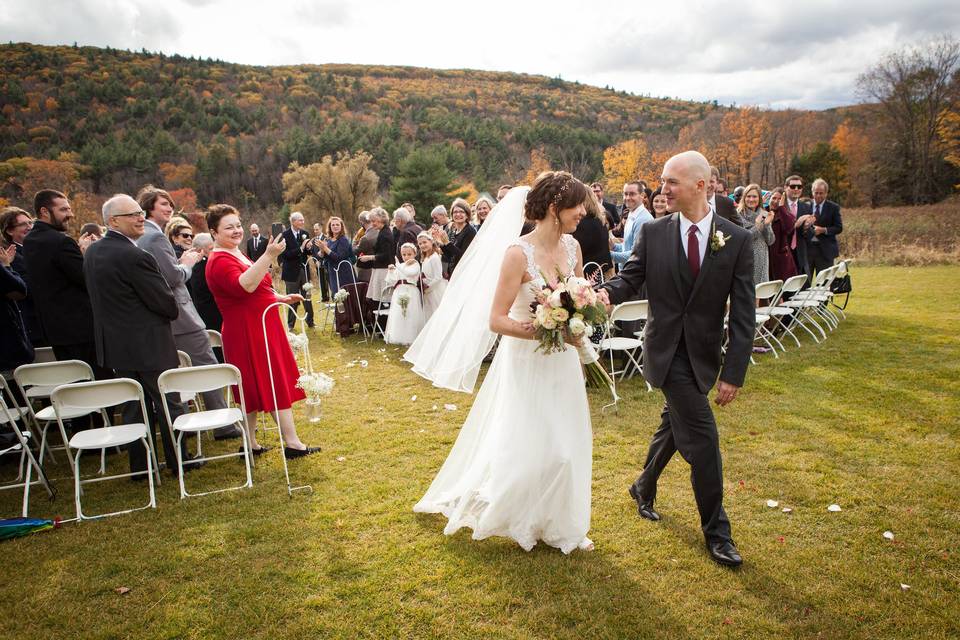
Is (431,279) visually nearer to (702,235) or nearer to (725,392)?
(702,235)

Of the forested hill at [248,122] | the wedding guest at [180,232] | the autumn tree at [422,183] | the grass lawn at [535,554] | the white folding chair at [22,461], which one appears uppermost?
the forested hill at [248,122]

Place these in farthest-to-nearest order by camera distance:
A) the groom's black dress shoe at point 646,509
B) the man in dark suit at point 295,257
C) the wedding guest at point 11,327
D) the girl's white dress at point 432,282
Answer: the man in dark suit at point 295,257 < the girl's white dress at point 432,282 < the wedding guest at point 11,327 < the groom's black dress shoe at point 646,509

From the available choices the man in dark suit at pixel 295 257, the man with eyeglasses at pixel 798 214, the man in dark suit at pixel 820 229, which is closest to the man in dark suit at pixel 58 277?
the man in dark suit at pixel 295 257

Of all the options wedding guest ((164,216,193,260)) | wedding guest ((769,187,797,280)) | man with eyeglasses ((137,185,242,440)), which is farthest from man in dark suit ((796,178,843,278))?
wedding guest ((164,216,193,260))

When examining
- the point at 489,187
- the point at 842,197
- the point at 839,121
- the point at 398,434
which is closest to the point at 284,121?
the point at 489,187

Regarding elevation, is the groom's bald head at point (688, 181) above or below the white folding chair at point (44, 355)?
above

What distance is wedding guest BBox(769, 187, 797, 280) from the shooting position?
29.8 feet

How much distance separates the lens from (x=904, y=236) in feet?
76.4

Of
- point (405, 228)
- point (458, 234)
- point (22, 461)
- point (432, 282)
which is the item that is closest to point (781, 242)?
point (458, 234)

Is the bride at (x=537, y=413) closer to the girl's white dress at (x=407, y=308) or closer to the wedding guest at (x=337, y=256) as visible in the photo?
the girl's white dress at (x=407, y=308)

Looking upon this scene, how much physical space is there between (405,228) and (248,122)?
6626cm

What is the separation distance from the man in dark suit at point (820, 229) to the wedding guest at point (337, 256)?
31.1 feet

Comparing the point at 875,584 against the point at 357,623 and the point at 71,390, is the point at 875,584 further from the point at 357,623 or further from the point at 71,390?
the point at 71,390

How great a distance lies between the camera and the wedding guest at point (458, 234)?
968 cm
